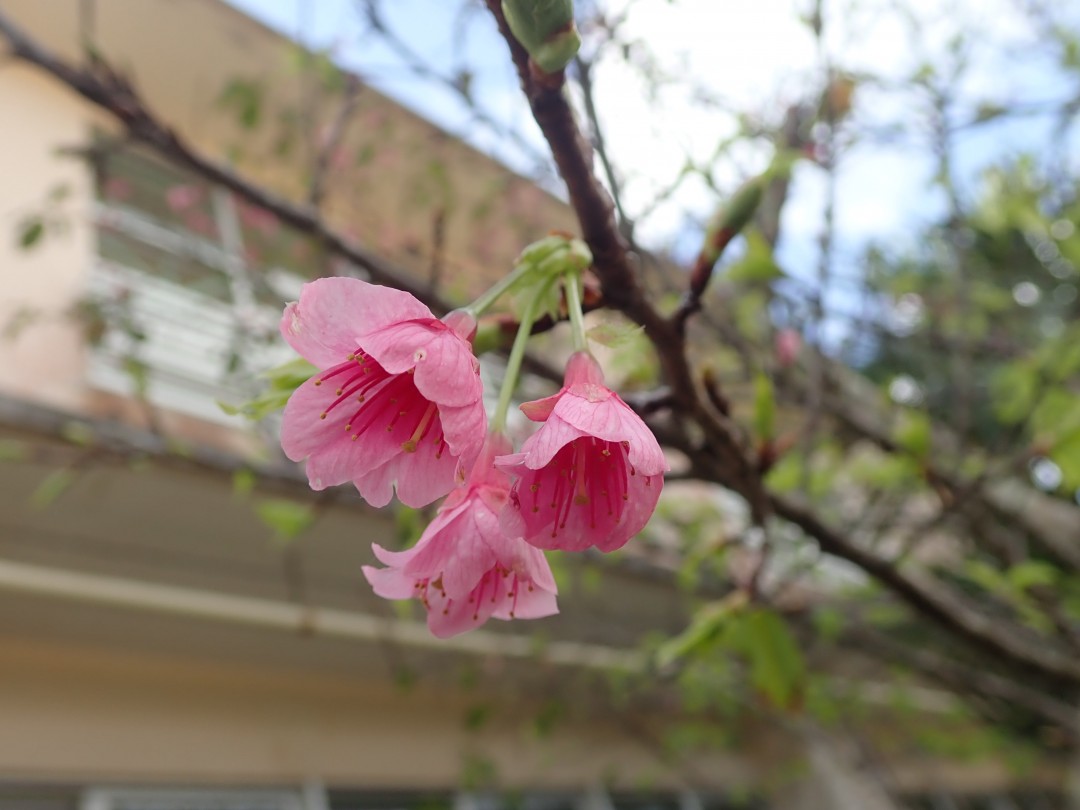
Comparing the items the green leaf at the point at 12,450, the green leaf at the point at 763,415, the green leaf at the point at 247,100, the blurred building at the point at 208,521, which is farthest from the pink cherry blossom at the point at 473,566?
the green leaf at the point at 247,100

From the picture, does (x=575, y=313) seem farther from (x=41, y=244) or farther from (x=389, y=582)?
(x=41, y=244)

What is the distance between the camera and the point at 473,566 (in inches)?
25.8

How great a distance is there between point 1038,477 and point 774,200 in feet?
5.09

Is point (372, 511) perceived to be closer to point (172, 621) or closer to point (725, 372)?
point (172, 621)

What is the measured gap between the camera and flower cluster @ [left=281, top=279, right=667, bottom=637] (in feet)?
1.94

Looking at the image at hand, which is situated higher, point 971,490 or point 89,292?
point 89,292

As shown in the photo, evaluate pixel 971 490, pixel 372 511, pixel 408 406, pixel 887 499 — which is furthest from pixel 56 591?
pixel 887 499

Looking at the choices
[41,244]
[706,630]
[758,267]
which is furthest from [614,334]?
[41,244]

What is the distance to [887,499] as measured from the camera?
3.14 meters

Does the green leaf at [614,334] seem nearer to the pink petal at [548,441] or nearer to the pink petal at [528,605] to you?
the pink petal at [548,441]

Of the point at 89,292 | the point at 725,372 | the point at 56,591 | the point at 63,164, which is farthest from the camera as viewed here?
the point at 63,164

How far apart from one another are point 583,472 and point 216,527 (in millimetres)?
2362

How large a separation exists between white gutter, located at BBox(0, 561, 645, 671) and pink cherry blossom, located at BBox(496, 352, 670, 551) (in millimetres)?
1368

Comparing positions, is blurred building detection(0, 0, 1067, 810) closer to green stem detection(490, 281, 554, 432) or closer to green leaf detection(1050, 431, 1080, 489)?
green stem detection(490, 281, 554, 432)
